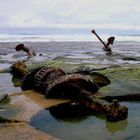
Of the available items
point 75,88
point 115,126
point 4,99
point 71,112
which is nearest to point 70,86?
point 75,88

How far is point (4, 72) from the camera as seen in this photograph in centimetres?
1133

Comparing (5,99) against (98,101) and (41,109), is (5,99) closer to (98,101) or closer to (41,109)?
(41,109)

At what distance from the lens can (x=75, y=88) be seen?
618cm

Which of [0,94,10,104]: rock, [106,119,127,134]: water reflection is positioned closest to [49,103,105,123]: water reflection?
[106,119,127,134]: water reflection

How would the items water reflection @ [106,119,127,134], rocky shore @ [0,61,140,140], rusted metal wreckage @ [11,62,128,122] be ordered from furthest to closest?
rusted metal wreckage @ [11,62,128,122] → water reflection @ [106,119,127,134] → rocky shore @ [0,61,140,140]

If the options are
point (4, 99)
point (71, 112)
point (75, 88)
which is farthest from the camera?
point (4, 99)

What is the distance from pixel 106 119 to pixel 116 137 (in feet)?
2.39

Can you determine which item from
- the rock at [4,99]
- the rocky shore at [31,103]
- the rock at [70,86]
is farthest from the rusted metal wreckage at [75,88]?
the rock at [4,99]

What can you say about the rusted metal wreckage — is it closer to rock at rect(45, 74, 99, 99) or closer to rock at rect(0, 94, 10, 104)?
rock at rect(45, 74, 99, 99)

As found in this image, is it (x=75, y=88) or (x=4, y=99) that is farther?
(x=4, y=99)

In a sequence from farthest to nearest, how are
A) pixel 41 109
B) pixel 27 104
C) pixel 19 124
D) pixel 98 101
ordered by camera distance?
pixel 27 104 < pixel 41 109 < pixel 98 101 < pixel 19 124

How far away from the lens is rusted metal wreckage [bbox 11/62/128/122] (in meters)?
5.01

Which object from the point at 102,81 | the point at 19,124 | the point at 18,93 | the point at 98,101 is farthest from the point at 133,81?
the point at 19,124

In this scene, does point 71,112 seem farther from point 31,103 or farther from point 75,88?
point 31,103
